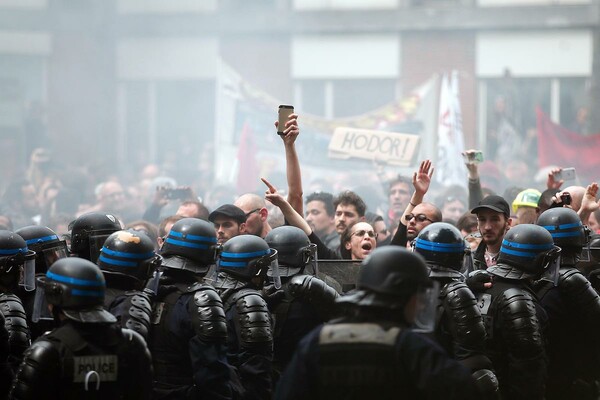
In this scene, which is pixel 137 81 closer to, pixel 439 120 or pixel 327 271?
pixel 439 120

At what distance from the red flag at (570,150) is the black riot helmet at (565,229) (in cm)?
685

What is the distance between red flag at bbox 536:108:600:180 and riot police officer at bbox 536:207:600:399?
6.94 meters

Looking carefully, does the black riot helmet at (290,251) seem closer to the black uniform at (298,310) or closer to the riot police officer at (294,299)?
the riot police officer at (294,299)

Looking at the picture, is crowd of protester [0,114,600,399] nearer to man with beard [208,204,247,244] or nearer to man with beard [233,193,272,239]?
man with beard [208,204,247,244]

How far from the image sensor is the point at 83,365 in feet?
14.5

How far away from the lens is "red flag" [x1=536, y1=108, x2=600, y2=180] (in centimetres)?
1418

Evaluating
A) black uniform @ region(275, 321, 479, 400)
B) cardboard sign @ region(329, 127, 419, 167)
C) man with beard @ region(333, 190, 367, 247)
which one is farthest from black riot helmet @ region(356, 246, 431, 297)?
cardboard sign @ region(329, 127, 419, 167)

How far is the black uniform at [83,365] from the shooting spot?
4.38m

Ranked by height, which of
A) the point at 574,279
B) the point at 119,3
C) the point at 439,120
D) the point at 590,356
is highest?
the point at 119,3

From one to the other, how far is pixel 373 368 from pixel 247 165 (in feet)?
35.3

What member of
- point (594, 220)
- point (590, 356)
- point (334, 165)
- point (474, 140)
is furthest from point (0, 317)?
point (474, 140)

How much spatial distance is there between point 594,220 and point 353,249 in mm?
2051

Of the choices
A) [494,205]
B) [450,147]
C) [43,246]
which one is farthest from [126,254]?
[450,147]

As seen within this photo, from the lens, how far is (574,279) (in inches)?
258
